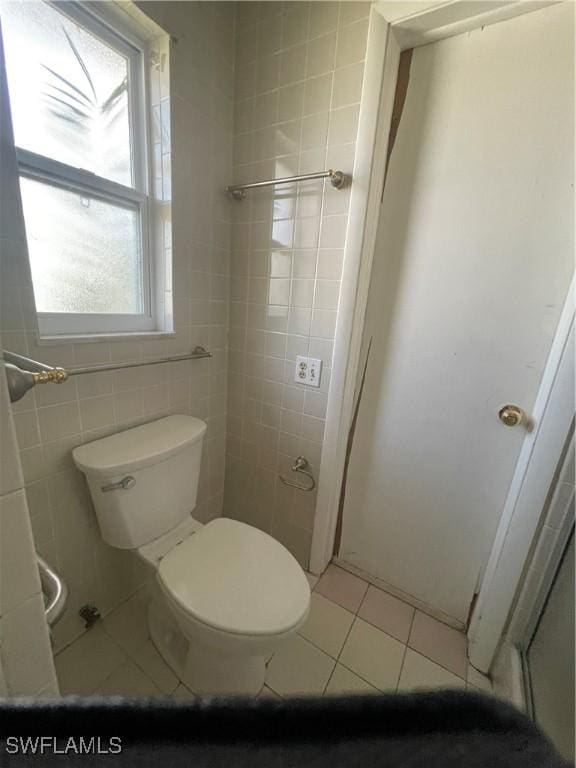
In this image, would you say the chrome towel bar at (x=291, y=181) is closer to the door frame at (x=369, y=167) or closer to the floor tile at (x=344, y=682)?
the door frame at (x=369, y=167)

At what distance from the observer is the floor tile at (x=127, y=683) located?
97 cm

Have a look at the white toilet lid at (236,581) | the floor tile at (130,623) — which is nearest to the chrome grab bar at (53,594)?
the white toilet lid at (236,581)

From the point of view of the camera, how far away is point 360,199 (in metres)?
1.00

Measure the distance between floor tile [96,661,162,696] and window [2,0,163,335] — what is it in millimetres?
1148

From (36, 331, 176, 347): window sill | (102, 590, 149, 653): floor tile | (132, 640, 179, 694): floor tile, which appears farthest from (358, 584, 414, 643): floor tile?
(36, 331, 176, 347): window sill

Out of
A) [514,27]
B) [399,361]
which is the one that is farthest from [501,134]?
[399,361]

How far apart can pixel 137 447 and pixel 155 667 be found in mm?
777

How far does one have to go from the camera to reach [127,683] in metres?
0.99

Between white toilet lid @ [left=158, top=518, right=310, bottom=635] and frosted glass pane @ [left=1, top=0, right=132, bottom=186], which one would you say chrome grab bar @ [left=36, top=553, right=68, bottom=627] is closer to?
white toilet lid @ [left=158, top=518, right=310, bottom=635]

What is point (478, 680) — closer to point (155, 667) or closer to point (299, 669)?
point (299, 669)

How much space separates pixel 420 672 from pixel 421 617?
0.22m

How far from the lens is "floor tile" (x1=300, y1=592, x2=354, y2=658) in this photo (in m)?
1.15

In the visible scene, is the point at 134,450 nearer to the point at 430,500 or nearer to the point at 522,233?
the point at 430,500

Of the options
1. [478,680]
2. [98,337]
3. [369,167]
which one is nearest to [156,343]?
[98,337]
